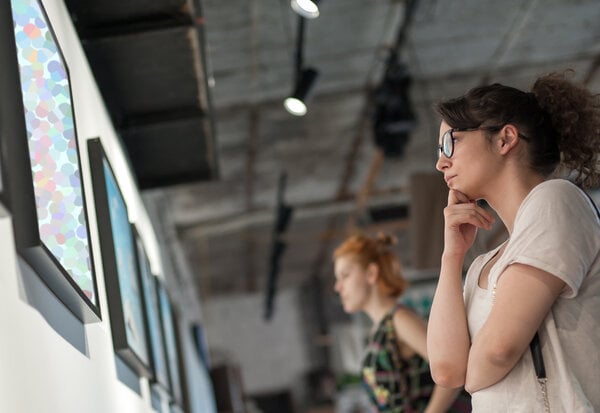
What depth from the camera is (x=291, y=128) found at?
974 centimetres

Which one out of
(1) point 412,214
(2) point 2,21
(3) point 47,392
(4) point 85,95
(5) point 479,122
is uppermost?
(1) point 412,214

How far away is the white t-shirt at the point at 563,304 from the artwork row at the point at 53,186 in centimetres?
89

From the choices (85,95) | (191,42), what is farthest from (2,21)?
(191,42)

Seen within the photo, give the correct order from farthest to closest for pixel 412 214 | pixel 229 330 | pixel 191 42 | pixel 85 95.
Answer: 1. pixel 229 330
2. pixel 412 214
3. pixel 191 42
4. pixel 85 95

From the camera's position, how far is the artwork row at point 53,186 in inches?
62.9

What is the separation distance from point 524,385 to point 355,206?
35.6 ft

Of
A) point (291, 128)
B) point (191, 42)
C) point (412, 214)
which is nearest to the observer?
point (191, 42)

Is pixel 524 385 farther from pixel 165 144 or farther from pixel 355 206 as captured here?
pixel 355 206

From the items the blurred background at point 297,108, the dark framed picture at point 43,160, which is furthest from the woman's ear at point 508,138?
the dark framed picture at point 43,160

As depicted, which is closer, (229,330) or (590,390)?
(590,390)

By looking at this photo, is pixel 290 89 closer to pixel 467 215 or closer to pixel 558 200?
pixel 467 215

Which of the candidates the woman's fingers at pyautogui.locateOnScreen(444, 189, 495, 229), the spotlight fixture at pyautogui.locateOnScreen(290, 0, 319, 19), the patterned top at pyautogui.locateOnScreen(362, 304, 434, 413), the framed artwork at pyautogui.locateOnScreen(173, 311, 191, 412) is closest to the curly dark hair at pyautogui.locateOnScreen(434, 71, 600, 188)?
the woman's fingers at pyautogui.locateOnScreen(444, 189, 495, 229)

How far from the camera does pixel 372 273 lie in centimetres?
386

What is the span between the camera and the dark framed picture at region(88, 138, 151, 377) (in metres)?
2.70
